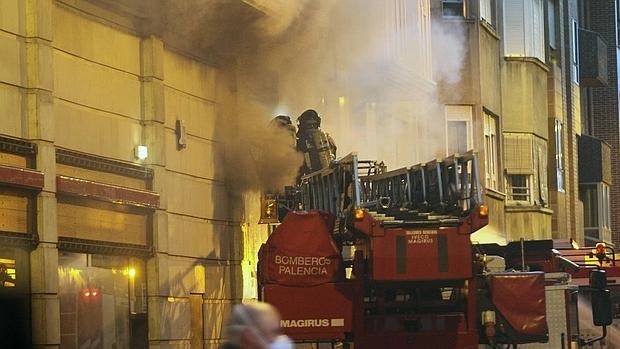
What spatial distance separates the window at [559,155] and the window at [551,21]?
76.0 inches

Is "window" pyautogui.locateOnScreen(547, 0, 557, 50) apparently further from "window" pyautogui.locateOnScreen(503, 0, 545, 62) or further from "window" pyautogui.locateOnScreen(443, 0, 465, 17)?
"window" pyautogui.locateOnScreen(443, 0, 465, 17)

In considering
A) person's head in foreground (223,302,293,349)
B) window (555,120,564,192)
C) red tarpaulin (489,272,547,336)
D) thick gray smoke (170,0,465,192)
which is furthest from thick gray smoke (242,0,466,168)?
person's head in foreground (223,302,293,349)

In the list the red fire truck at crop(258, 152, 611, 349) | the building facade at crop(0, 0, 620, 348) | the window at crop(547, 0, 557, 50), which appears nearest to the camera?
the red fire truck at crop(258, 152, 611, 349)

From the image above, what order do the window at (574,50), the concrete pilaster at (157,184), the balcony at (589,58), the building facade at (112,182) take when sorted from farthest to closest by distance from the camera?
the balcony at (589,58) < the window at (574,50) < the concrete pilaster at (157,184) < the building facade at (112,182)

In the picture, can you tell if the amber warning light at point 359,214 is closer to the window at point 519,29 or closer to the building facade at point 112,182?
the building facade at point 112,182

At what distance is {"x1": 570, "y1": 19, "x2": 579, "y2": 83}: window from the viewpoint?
3791 centimetres

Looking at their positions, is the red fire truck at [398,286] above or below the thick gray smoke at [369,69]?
below

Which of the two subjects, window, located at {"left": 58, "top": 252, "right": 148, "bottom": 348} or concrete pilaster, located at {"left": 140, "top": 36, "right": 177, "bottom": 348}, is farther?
concrete pilaster, located at {"left": 140, "top": 36, "right": 177, "bottom": 348}

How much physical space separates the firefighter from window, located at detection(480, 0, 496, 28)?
10.5 m

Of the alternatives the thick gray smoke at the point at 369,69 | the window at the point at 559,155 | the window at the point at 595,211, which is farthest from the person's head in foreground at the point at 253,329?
the window at the point at 595,211

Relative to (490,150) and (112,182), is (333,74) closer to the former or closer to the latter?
(112,182)

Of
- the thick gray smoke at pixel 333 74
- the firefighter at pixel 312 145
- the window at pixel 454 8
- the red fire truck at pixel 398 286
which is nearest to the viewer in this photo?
the red fire truck at pixel 398 286

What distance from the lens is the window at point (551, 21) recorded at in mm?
35031

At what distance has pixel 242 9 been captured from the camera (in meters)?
18.6
